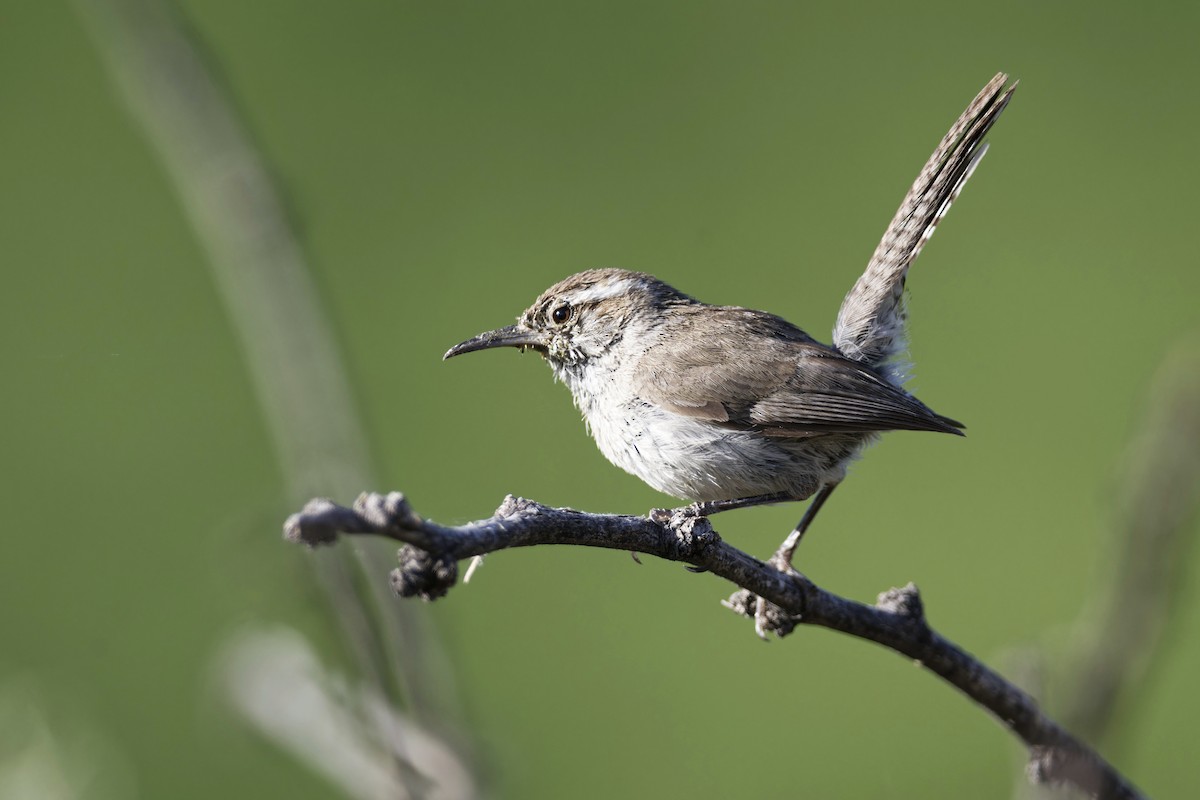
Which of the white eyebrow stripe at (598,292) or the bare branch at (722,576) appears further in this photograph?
the white eyebrow stripe at (598,292)

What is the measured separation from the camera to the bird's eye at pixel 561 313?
343 centimetres

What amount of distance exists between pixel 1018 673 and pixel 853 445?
4.09 ft

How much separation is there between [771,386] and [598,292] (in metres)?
0.67

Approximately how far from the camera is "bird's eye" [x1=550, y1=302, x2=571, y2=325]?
3.43 meters

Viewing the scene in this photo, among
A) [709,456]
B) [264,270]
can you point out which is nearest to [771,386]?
[709,456]

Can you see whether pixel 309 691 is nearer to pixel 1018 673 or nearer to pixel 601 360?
pixel 1018 673

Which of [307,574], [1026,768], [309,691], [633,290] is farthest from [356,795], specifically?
[633,290]

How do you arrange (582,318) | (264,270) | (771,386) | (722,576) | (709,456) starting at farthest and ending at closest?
(582,318) < (771,386) < (709,456) < (722,576) < (264,270)

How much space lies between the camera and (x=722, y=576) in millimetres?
2164

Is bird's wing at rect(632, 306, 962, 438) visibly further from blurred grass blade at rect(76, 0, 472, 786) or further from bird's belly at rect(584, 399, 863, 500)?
blurred grass blade at rect(76, 0, 472, 786)

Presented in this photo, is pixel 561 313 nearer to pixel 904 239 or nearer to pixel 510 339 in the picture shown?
pixel 510 339

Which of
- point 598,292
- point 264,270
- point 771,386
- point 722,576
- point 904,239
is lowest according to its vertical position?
point 722,576

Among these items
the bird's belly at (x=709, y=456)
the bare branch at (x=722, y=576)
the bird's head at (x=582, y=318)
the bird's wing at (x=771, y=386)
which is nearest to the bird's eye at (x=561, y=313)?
the bird's head at (x=582, y=318)

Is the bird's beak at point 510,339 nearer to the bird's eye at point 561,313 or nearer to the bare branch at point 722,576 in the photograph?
the bird's eye at point 561,313
